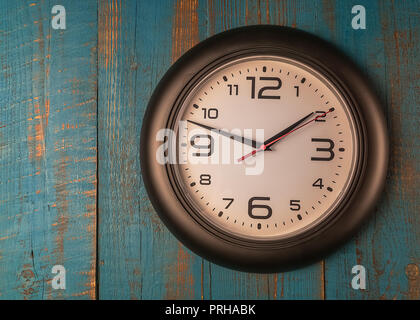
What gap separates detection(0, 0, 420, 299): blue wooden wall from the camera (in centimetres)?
88

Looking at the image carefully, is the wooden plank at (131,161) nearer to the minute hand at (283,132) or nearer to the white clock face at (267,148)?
the white clock face at (267,148)

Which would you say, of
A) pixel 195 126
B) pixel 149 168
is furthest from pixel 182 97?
pixel 149 168

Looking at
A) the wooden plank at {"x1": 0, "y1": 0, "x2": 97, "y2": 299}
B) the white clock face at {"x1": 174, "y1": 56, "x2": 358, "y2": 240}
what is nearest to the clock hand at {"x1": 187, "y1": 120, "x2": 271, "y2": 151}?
the white clock face at {"x1": 174, "y1": 56, "x2": 358, "y2": 240}

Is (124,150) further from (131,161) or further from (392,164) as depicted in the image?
(392,164)

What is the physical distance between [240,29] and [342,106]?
31 centimetres

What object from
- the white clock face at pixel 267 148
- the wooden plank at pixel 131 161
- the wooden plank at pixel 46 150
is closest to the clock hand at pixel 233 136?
the white clock face at pixel 267 148

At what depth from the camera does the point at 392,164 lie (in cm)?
88

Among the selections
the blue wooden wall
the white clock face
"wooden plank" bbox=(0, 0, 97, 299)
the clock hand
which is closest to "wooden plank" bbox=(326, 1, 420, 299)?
the blue wooden wall

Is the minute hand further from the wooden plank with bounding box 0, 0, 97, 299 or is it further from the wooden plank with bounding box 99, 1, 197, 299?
the wooden plank with bounding box 0, 0, 97, 299

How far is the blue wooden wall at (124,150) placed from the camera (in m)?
0.88

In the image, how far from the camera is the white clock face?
0.83m

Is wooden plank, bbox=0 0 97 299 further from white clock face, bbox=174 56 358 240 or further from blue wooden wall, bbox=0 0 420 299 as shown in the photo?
white clock face, bbox=174 56 358 240

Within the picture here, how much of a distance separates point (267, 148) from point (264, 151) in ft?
0.03

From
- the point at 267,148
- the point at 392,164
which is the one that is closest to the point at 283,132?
the point at 267,148
